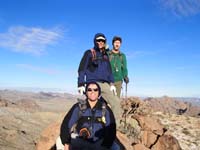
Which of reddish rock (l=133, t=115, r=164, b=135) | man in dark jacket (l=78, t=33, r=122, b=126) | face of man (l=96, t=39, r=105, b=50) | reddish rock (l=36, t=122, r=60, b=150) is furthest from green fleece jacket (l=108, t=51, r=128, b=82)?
reddish rock (l=133, t=115, r=164, b=135)

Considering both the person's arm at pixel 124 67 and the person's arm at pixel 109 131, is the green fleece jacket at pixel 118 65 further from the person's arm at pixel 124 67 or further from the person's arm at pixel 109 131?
the person's arm at pixel 109 131

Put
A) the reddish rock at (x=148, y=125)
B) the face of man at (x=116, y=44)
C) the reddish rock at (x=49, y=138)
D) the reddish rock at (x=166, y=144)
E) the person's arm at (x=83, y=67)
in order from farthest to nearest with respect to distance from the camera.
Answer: the reddish rock at (x=148, y=125)
the reddish rock at (x=166, y=144)
the face of man at (x=116, y=44)
the reddish rock at (x=49, y=138)
the person's arm at (x=83, y=67)

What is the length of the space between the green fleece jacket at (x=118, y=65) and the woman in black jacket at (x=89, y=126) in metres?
5.07

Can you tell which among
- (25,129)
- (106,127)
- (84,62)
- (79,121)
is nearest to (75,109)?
(79,121)

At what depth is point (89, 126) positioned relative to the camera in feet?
26.7

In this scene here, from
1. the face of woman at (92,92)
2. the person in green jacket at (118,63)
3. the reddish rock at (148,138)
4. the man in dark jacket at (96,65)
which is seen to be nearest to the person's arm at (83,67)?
the man in dark jacket at (96,65)

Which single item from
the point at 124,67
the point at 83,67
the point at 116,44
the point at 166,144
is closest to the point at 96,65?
the point at 83,67

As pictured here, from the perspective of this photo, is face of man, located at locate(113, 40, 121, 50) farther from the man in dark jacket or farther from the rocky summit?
the rocky summit

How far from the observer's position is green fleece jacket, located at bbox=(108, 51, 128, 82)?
13141 mm

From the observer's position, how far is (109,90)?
458 inches

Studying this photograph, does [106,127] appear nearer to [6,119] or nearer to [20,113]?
[6,119]

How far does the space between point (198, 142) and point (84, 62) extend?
1367cm

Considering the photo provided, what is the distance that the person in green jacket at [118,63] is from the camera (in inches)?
514

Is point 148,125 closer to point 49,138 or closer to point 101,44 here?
point 49,138
